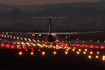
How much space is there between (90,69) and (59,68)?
386 cm

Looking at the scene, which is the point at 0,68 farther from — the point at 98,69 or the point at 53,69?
the point at 98,69

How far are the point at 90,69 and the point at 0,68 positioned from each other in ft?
37.2

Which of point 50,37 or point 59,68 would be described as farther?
point 50,37

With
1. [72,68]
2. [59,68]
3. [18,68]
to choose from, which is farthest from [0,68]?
[72,68]

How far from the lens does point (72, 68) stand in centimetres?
2084

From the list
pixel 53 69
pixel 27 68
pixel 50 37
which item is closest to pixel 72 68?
pixel 53 69

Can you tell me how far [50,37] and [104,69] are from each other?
2012 cm

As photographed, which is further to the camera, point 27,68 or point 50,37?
point 50,37

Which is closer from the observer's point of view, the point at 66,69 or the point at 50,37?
the point at 66,69

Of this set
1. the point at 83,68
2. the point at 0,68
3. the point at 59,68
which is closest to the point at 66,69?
the point at 59,68

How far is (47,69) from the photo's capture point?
20.3 meters

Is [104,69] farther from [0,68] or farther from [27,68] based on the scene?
[0,68]

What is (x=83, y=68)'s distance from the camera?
68.2 feet

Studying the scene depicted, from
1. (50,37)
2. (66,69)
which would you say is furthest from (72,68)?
(50,37)
